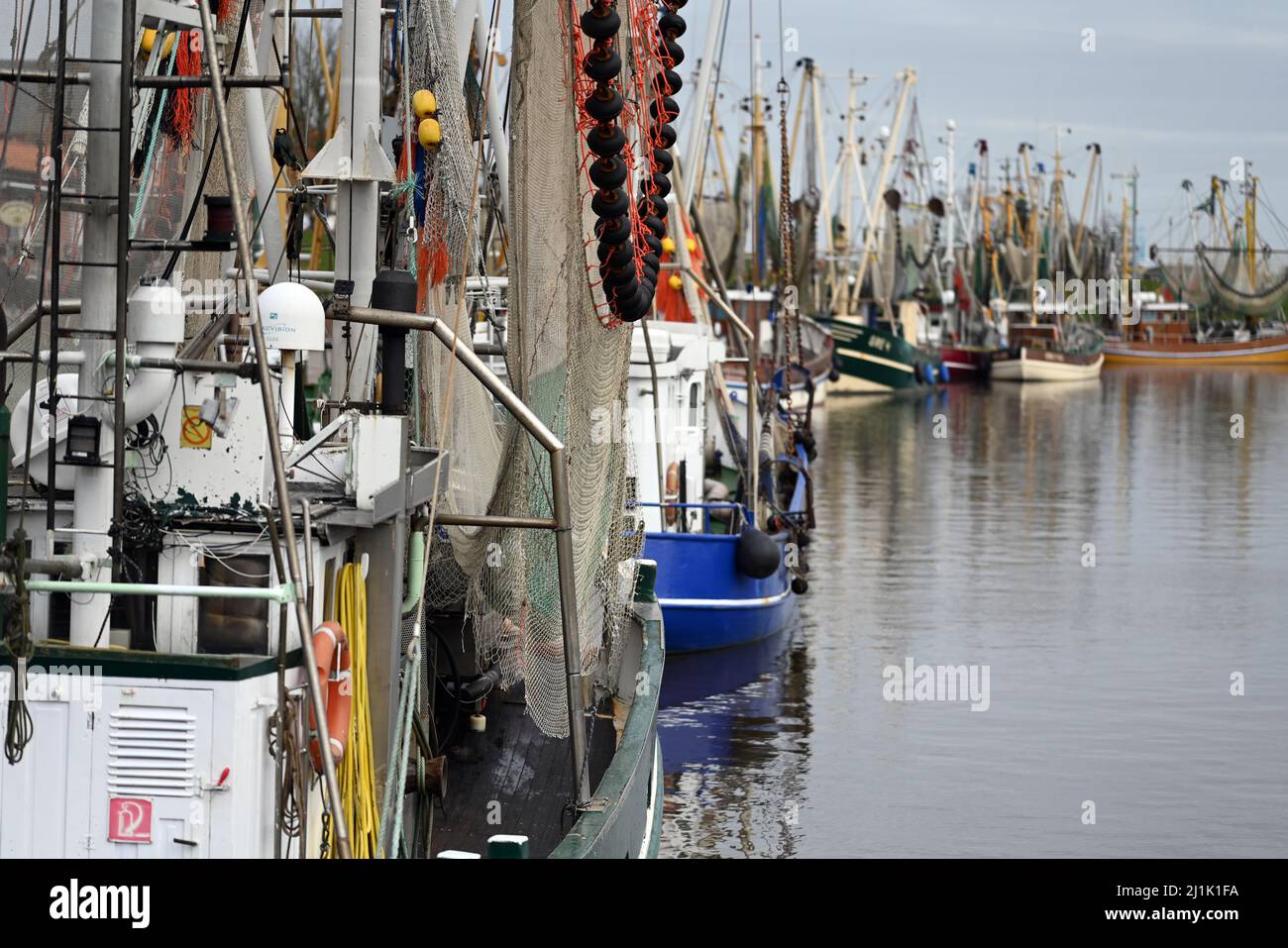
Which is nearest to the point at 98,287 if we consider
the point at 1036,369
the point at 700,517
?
the point at 700,517

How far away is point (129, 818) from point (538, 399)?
154 inches

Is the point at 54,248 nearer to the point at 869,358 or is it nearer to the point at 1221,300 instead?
the point at 869,358

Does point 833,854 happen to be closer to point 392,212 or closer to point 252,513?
point 392,212

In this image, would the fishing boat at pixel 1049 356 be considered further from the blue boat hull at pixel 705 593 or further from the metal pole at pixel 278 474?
the metal pole at pixel 278 474

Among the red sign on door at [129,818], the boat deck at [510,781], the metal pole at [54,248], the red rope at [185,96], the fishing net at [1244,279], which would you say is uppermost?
the fishing net at [1244,279]

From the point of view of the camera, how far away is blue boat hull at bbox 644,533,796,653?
69.1 feet

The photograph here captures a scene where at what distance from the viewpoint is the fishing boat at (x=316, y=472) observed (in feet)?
23.7

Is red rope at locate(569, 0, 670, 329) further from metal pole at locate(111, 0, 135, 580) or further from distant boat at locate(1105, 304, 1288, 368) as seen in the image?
distant boat at locate(1105, 304, 1288, 368)

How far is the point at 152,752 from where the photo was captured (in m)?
7.17

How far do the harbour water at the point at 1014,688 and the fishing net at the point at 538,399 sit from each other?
4.95 metres

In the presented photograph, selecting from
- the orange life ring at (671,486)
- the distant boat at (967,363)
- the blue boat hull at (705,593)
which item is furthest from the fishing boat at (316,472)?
the distant boat at (967,363)

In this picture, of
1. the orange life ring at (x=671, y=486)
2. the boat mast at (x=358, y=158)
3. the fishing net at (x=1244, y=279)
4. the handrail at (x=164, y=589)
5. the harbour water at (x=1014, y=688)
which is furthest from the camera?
the fishing net at (x=1244, y=279)

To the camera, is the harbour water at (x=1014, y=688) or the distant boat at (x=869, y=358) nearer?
the harbour water at (x=1014, y=688)
